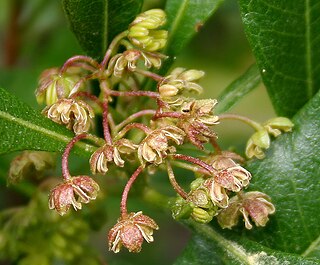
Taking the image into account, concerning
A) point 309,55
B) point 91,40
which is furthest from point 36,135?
point 309,55

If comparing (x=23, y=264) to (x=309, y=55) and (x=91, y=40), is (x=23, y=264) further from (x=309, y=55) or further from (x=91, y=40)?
(x=309, y=55)

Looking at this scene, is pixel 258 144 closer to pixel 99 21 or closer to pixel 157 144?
pixel 157 144

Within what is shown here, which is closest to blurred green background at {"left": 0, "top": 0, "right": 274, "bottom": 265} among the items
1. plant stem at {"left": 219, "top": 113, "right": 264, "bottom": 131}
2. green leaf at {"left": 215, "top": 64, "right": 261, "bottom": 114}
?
green leaf at {"left": 215, "top": 64, "right": 261, "bottom": 114}

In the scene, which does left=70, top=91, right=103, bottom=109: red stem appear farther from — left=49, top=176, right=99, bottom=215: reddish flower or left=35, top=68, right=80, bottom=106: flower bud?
left=49, top=176, right=99, bottom=215: reddish flower

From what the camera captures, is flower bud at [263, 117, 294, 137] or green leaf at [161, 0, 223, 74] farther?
green leaf at [161, 0, 223, 74]

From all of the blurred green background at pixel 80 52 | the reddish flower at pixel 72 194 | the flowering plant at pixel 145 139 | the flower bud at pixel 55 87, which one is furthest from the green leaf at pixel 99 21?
the blurred green background at pixel 80 52

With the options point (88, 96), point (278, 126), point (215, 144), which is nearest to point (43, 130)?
point (88, 96)
